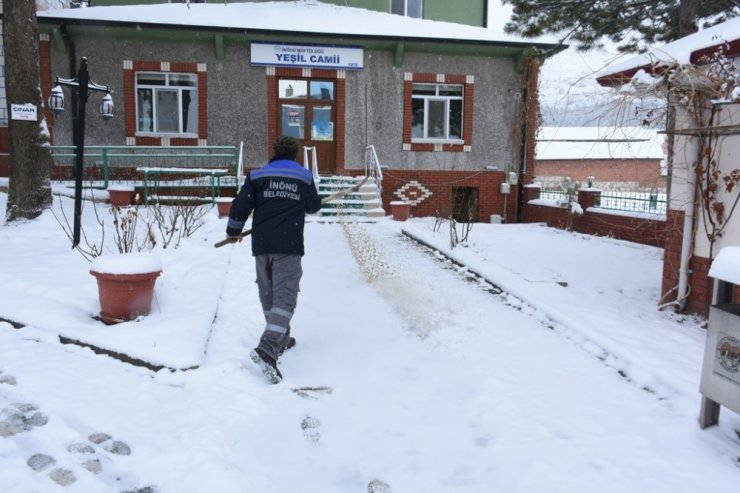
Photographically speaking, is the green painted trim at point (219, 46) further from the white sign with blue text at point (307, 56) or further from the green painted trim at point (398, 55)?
the green painted trim at point (398, 55)

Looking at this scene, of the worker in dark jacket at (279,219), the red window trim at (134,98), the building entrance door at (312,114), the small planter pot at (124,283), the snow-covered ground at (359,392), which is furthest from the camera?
the building entrance door at (312,114)

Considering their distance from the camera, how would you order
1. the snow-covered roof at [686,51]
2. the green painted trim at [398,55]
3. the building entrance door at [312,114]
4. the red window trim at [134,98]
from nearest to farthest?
the snow-covered roof at [686,51]
the red window trim at [134,98]
the green painted trim at [398,55]
the building entrance door at [312,114]

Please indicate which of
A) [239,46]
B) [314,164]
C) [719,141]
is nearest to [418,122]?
[314,164]

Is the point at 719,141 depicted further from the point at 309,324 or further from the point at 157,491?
the point at 157,491

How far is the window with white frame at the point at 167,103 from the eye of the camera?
50.5 feet

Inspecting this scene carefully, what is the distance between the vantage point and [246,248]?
914 centimetres

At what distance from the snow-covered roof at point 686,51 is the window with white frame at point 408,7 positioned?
13.8 m

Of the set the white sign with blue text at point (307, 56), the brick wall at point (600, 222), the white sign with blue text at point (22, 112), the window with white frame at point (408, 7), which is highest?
the window with white frame at point (408, 7)

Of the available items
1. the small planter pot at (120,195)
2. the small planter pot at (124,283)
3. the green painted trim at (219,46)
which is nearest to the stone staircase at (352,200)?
the green painted trim at (219,46)

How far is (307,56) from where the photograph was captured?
50.8ft

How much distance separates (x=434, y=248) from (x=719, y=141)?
4713mm

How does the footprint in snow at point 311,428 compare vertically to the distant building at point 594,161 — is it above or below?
below

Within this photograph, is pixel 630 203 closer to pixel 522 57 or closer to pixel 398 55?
pixel 522 57

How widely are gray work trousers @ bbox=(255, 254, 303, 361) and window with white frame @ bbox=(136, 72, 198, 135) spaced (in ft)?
39.5
